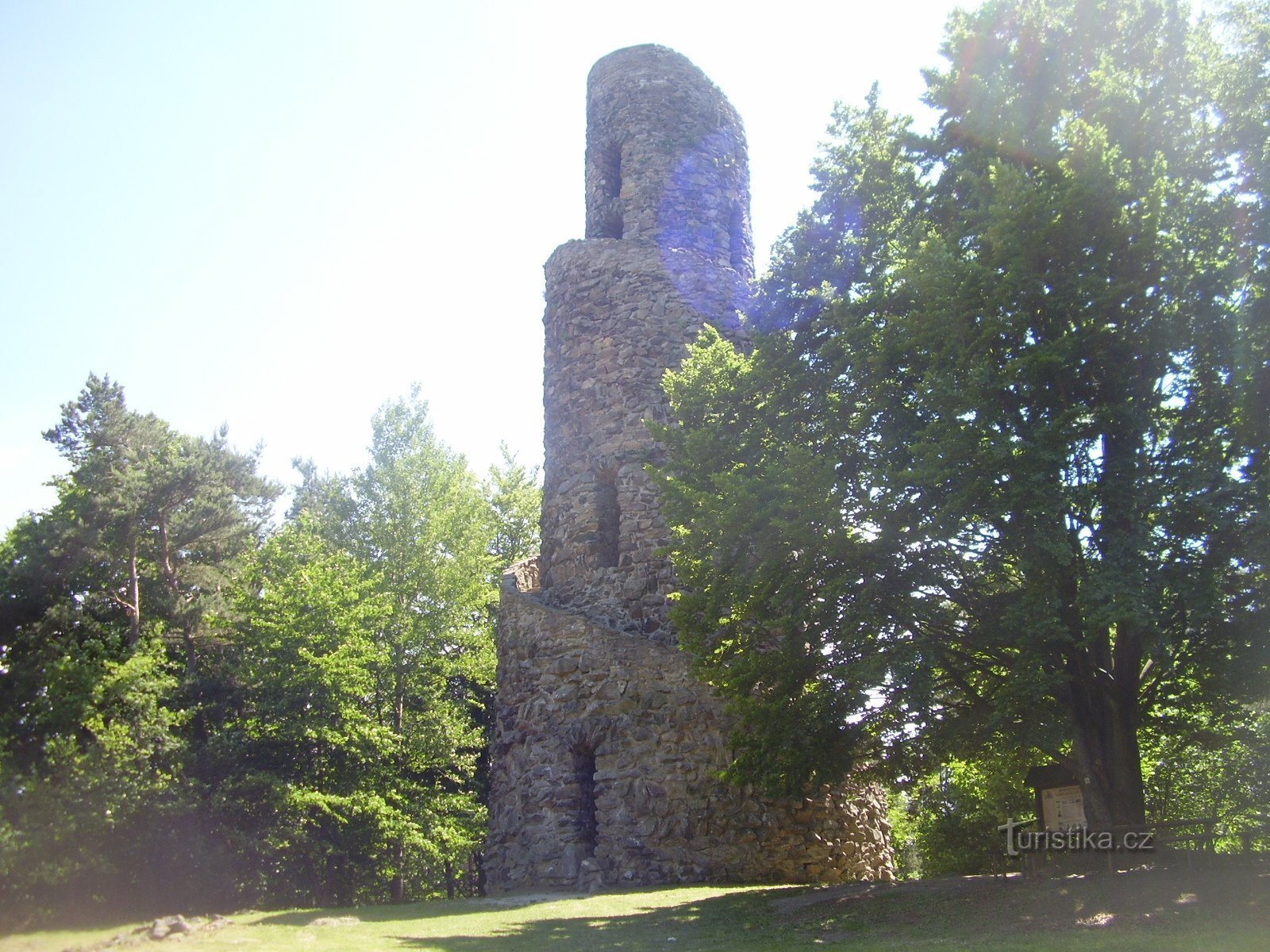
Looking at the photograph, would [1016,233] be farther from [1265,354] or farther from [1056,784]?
[1056,784]

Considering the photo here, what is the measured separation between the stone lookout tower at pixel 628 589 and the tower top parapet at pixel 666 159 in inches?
1.4

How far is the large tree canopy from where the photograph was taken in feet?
29.2

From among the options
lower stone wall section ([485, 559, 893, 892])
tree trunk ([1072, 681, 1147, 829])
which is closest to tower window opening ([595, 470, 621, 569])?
lower stone wall section ([485, 559, 893, 892])

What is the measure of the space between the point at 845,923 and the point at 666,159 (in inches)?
516

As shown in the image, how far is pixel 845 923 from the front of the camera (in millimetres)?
8789

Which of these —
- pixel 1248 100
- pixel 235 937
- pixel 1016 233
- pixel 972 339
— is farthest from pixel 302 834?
pixel 1248 100

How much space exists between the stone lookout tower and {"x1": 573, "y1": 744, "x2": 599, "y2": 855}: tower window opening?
2 centimetres

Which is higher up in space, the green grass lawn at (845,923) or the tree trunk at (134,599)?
the tree trunk at (134,599)

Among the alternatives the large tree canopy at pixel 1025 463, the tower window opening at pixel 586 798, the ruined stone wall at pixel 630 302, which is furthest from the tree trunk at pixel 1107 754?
the tower window opening at pixel 586 798

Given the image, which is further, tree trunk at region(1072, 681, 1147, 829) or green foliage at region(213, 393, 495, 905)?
green foliage at region(213, 393, 495, 905)

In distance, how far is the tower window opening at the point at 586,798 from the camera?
13.4m

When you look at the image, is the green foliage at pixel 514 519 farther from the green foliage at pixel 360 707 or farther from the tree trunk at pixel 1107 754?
the tree trunk at pixel 1107 754

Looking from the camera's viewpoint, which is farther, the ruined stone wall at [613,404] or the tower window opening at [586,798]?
the ruined stone wall at [613,404]

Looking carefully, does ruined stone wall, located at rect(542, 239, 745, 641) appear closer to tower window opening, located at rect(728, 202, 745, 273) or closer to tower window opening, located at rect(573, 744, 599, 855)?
tower window opening, located at rect(728, 202, 745, 273)
